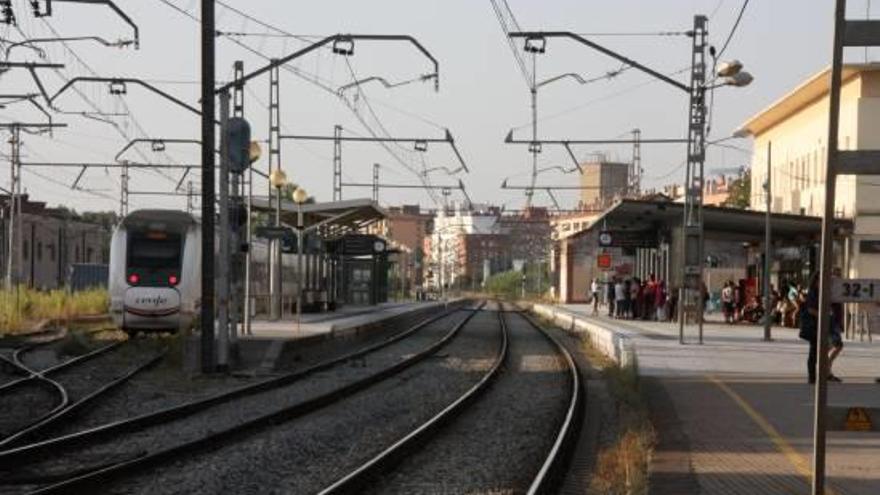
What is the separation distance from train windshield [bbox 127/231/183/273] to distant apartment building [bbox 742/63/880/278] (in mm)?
16299

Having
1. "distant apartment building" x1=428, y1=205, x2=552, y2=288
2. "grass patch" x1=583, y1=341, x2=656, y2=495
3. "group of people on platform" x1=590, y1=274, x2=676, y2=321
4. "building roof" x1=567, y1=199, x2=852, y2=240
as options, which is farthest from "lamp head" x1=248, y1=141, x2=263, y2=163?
"distant apartment building" x1=428, y1=205, x2=552, y2=288

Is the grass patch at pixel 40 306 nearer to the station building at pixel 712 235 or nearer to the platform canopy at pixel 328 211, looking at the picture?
the platform canopy at pixel 328 211

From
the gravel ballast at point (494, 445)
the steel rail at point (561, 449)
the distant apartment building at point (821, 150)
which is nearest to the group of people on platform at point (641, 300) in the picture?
the distant apartment building at point (821, 150)

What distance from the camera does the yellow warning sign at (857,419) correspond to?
270 inches

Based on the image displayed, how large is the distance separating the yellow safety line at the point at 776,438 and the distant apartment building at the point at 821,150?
16.5 meters

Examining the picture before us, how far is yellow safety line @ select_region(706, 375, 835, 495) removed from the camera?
1048 cm

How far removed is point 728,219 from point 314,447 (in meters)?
26.8

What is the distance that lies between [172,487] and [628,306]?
38330mm

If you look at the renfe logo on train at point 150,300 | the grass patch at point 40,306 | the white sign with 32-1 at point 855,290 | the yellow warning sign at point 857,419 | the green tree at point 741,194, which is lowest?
the grass patch at point 40,306

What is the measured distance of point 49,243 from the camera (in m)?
89.2

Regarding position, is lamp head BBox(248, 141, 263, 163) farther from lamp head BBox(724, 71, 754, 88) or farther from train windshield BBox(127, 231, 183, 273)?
lamp head BBox(724, 71, 754, 88)

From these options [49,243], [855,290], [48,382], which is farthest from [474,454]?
[49,243]

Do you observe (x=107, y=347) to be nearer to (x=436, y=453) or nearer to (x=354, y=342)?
(x=354, y=342)

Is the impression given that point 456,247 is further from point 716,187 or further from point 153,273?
point 153,273
